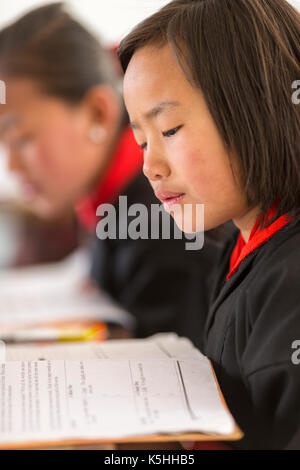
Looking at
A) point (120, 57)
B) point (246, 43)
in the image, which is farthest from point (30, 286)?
point (246, 43)

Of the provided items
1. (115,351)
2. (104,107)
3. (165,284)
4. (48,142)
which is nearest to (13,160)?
(48,142)

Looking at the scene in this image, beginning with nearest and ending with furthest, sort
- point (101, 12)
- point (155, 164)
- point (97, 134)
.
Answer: point (155, 164), point (97, 134), point (101, 12)

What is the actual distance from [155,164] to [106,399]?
22cm

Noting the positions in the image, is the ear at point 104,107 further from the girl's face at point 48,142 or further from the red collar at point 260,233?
the red collar at point 260,233

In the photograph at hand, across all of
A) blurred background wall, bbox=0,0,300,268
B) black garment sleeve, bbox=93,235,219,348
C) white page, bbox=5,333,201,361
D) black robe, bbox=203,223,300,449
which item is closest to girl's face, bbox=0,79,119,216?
black garment sleeve, bbox=93,235,219,348

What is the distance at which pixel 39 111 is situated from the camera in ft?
3.84

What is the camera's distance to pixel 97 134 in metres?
1.22

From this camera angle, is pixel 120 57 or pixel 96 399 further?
pixel 120 57

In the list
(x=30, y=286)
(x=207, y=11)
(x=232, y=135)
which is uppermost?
(x=207, y=11)

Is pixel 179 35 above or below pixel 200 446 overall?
above

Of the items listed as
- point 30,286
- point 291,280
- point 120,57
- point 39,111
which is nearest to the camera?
point 291,280

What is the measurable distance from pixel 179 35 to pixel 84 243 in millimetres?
1141

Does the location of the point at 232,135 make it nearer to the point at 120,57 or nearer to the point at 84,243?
the point at 120,57

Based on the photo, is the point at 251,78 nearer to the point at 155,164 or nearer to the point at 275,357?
the point at 155,164
